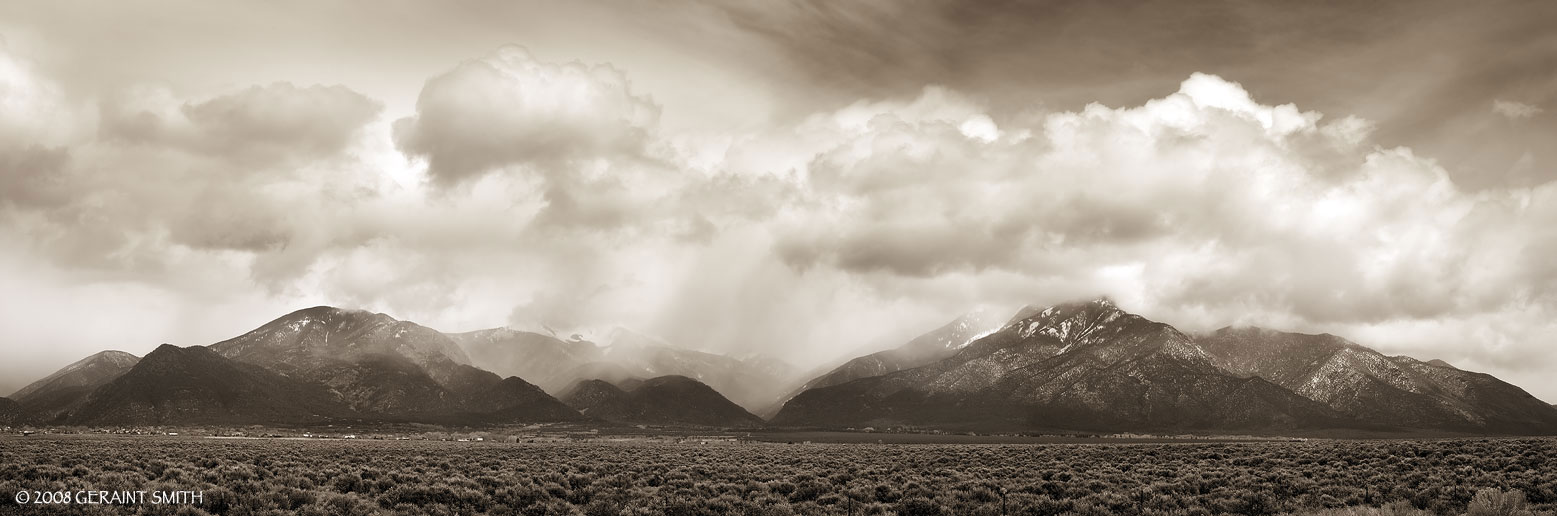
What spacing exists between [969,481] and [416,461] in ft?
96.8

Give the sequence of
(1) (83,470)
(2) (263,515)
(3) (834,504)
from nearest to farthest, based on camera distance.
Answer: (2) (263,515) < (3) (834,504) < (1) (83,470)

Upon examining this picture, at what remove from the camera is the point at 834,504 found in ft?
87.4

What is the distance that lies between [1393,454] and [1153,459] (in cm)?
1192

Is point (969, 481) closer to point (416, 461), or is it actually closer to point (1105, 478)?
point (1105, 478)

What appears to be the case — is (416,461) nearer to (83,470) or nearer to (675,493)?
(83,470)

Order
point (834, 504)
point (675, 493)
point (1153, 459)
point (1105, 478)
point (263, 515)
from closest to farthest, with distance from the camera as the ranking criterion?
point (263, 515)
point (834, 504)
point (675, 493)
point (1105, 478)
point (1153, 459)

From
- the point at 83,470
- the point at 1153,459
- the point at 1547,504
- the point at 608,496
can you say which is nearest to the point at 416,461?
the point at 83,470

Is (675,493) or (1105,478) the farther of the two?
(1105,478)

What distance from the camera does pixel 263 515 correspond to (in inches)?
840

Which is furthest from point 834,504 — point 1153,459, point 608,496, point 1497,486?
point 1153,459

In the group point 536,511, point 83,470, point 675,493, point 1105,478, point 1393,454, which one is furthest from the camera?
point 1393,454

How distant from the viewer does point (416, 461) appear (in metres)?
43.0

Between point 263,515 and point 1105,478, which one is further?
point 1105,478

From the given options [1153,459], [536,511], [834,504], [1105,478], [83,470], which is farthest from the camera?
[1153,459]
